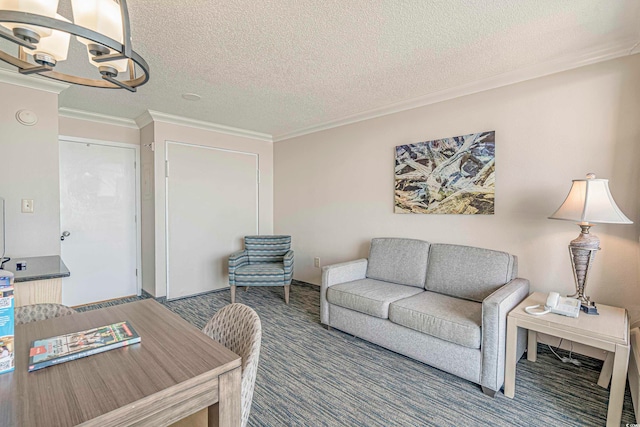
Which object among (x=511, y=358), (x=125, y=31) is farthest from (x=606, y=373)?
(x=125, y=31)

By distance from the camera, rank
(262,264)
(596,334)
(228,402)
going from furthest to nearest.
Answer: (262,264) < (596,334) < (228,402)

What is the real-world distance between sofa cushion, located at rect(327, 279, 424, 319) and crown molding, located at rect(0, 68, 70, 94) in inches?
121

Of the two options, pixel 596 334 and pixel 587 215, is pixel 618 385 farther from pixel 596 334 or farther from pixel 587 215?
pixel 587 215

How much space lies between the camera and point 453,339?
6.79ft

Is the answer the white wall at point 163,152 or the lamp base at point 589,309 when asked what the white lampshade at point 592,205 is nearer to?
the lamp base at point 589,309

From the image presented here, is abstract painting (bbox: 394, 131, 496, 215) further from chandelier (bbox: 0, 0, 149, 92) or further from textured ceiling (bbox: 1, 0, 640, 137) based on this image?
chandelier (bbox: 0, 0, 149, 92)

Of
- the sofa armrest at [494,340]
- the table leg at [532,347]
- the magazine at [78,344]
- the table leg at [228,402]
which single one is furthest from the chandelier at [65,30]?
the table leg at [532,347]

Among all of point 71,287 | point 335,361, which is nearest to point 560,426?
point 335,361

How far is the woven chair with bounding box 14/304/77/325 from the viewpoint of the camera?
1.44 metres

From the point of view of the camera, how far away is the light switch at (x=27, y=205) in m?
2.61

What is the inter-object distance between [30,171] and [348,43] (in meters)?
2.88

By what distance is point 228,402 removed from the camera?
1.00 meters

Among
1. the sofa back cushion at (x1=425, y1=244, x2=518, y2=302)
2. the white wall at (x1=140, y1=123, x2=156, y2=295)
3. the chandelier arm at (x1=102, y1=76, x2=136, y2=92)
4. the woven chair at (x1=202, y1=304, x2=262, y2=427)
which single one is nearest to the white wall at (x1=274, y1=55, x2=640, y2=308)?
the sofa back cushion at (x1=425, y1=244, x2=518, y2=302)

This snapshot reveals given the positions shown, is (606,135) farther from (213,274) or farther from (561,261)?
(213,274)
